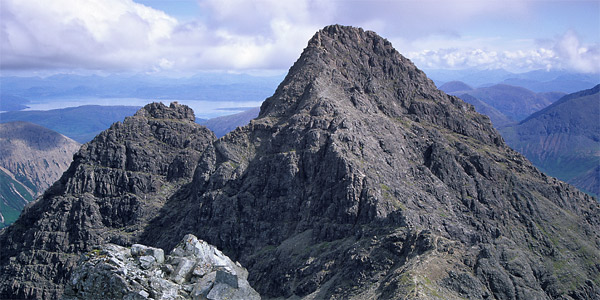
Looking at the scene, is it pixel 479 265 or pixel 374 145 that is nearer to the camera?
pixel 479 265

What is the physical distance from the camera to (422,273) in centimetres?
11050

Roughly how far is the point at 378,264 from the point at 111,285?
328ft

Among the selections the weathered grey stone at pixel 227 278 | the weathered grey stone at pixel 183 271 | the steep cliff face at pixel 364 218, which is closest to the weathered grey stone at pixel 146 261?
the weathered grey stone at pixel 183 271

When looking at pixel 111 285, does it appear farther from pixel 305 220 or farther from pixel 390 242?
pixel 305 220

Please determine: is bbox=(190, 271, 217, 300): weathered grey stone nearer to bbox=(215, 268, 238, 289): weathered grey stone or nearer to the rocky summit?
bbox=(215, 268, 238, 289): weathered grey stone

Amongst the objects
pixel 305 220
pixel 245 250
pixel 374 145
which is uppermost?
pixel 374 145

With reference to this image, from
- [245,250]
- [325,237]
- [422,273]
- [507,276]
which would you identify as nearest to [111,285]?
[422,273]

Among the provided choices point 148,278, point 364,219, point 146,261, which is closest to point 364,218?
point 364,219

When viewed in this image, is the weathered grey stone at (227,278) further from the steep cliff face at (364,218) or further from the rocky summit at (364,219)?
the steep cliff face at (364,218)

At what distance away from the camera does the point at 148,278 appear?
35875 mm

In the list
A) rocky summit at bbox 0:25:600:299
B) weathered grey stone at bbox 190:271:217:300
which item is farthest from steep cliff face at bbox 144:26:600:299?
weathered grey stone at bbox 190:271:217:300

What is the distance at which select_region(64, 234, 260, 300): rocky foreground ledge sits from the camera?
3509 centimetres

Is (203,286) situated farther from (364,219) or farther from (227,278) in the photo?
(364,219)

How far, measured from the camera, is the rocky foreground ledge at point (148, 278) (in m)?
35.1
